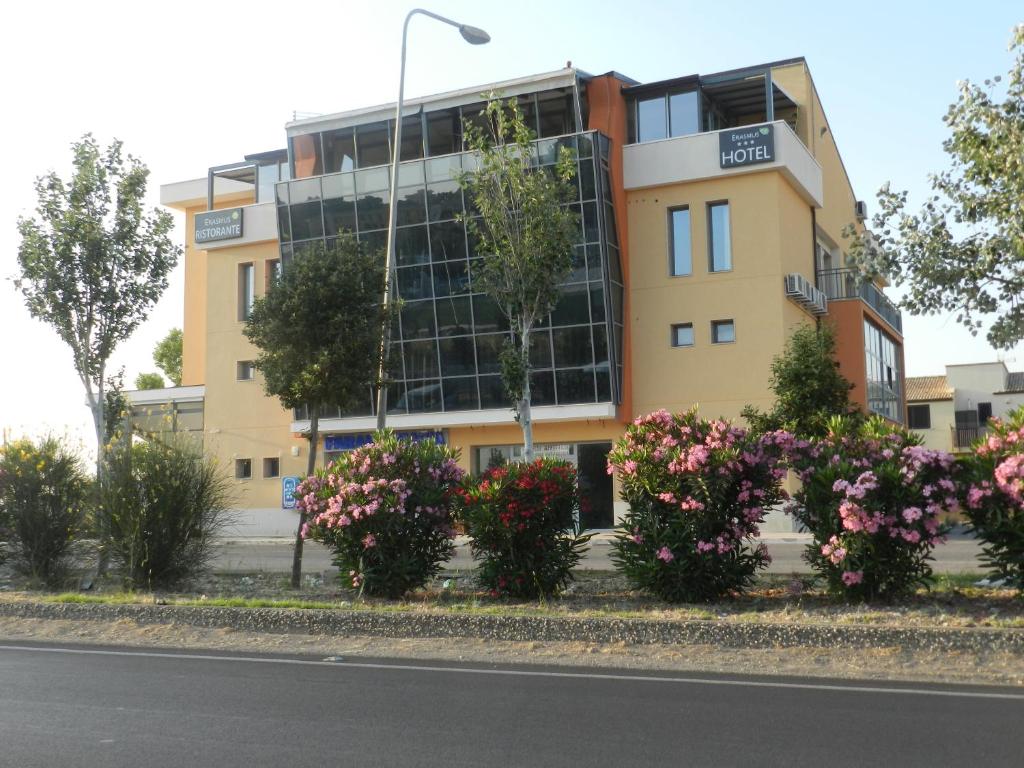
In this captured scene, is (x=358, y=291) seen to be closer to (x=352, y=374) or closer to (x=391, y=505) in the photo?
(x=352, y=374)

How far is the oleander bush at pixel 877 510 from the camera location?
34.6 feet

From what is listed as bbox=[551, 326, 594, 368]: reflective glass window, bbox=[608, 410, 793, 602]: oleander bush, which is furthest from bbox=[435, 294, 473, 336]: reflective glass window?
bbox=[608, 410, 793, 602]: oleander bush

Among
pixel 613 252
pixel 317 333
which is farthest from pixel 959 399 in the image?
pixel 317 333

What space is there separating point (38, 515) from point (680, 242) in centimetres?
2143

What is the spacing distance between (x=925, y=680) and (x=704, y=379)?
23804 millimetres

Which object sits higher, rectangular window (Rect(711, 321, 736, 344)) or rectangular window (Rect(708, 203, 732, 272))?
rectangular window (Rect(708, 203, 732, 272))

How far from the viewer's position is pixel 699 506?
11352 millimetres

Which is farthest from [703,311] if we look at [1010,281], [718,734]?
[718,734]

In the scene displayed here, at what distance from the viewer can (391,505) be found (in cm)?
1266

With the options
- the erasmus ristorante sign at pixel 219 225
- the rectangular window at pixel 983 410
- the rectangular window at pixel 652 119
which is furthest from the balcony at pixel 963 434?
the erasmus ristorante sign at pixel 219 225

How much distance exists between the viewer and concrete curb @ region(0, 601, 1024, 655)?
9203mm

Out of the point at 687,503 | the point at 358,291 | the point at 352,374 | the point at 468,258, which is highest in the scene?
the point at 468,258

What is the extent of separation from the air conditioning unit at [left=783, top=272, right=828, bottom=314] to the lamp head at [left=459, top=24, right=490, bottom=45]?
45.3ft

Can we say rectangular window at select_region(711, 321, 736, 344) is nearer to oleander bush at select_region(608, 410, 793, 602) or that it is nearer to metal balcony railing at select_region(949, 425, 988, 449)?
oleander bush at select_region(608, 410, 793, 602)
